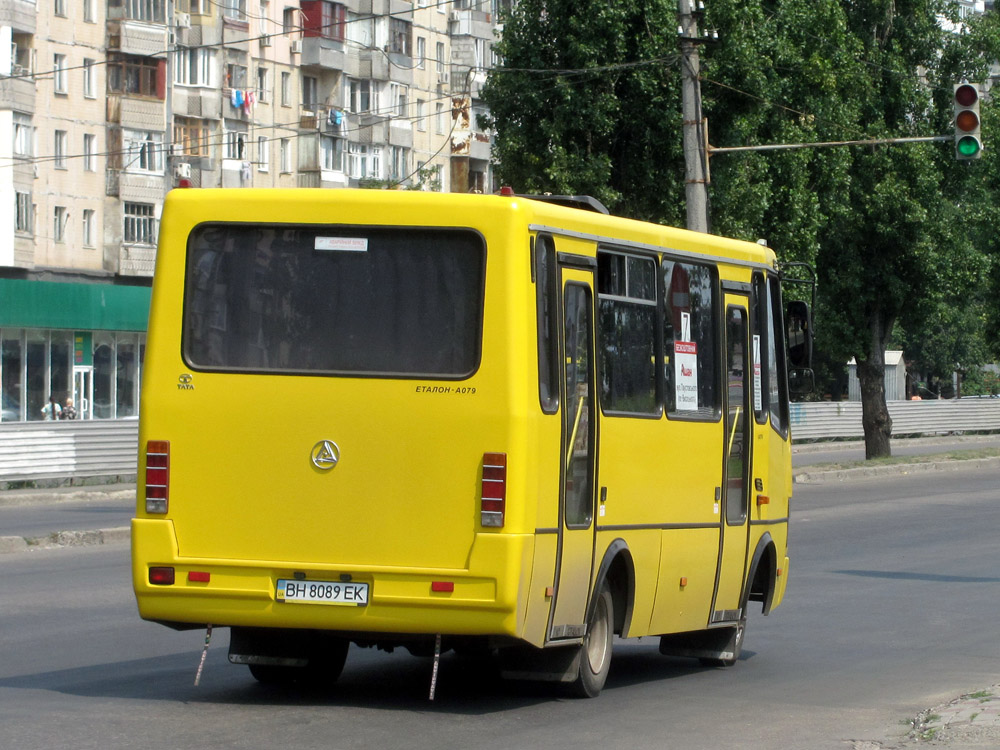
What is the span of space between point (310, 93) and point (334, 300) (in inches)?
2585

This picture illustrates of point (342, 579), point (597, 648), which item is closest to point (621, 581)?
point (597, 648)

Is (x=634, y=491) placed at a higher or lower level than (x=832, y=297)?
lower

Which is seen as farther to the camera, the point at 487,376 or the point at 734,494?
the point at 734,494

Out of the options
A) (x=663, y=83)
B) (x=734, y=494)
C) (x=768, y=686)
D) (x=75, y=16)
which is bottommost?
(x=768, y=686)

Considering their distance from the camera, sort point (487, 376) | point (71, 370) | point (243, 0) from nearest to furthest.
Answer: point (487, 376) → point (71, 370) → point (243, 0)

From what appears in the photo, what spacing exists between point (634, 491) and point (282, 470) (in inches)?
81.5

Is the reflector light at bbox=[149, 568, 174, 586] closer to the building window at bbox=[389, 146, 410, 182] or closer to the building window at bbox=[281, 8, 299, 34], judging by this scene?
the building window at bbox=[281, 8, 299, 34]

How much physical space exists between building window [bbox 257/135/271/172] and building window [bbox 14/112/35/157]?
1215 cm

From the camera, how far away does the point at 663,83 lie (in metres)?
32.5

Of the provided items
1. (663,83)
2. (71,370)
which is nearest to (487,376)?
(663,83)

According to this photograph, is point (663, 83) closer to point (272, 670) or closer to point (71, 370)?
point (272, 670)

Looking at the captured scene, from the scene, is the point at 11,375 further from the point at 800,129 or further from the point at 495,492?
the point at 495,492

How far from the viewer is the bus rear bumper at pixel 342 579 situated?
8633mm

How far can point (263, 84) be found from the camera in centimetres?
7062
